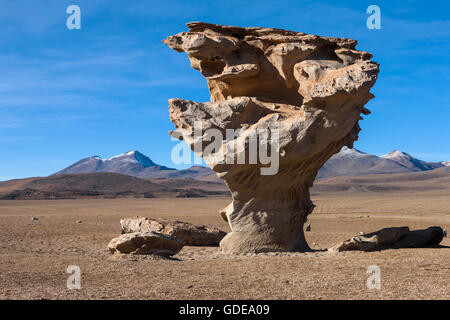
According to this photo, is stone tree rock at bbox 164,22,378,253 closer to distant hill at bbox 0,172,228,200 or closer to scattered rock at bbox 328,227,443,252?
scattered rock at bbox 328,227,443,252

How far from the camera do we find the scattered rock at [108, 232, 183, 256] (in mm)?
12141

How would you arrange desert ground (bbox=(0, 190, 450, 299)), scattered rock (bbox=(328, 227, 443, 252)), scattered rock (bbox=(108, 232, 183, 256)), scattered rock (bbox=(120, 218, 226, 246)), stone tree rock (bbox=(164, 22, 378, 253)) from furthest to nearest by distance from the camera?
scattered rock (bbox=(120, 218, 226, 246)), scattered rock (bbox=(328, 227, 443, 252)), stone tree rock (bbox=(164, 22, 378, 253)), scattered rock (bbox=(108, 232, 183, 256)), desert ground (bbox=(0, 190, 450, 299))

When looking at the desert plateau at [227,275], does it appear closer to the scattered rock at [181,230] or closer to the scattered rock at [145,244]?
the scattered rock at [145,244]

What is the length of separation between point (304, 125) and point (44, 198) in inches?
2755

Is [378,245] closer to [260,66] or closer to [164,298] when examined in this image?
[260,66]

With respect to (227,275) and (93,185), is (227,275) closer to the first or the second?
(227,275)

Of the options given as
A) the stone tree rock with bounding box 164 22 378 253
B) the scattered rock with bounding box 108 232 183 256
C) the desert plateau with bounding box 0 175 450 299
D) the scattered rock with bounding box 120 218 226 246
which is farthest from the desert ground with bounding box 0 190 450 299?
the scattered rock with bounding box 120 218 226 246

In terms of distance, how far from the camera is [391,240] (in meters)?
13.5

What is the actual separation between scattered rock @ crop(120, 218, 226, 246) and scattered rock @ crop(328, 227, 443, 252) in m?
4.77

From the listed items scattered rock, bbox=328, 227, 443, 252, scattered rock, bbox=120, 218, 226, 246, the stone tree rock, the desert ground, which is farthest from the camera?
scattered rock, bbox=120, 218, 226, 246

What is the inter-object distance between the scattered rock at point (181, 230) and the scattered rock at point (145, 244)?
403 cm
